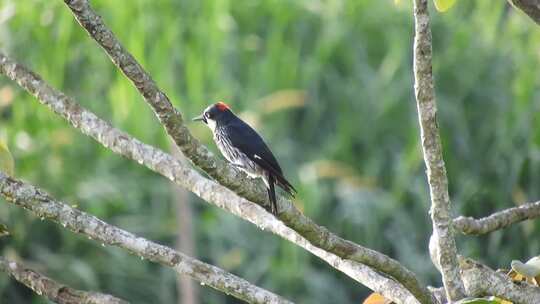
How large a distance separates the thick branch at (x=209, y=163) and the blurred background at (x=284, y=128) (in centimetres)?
526

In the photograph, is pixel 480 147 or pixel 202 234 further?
pixel 480 147

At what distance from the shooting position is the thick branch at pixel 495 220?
412 cm

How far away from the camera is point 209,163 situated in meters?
3.57

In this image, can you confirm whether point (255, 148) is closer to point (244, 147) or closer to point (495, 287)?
point (244, 147)

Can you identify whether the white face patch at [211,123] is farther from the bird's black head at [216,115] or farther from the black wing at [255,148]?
the black wing at [255,148]

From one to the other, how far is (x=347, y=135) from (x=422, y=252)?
1.20 meters

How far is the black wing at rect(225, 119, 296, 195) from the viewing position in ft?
17.0

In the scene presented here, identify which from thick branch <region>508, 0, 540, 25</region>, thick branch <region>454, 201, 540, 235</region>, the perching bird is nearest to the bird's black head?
the perching bird

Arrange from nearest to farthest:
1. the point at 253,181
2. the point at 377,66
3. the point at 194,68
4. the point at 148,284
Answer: the point at 253,181
the point at 148,284
the point at 194,68
the point at 377,66

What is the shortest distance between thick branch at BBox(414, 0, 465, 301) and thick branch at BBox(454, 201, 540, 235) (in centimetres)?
43

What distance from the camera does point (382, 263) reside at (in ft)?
12.1

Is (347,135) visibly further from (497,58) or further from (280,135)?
(497,58)

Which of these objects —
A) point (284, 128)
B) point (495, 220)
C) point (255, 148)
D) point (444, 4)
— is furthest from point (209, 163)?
point (284, 128)

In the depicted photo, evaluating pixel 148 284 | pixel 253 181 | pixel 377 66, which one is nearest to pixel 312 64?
pixel 377 66
